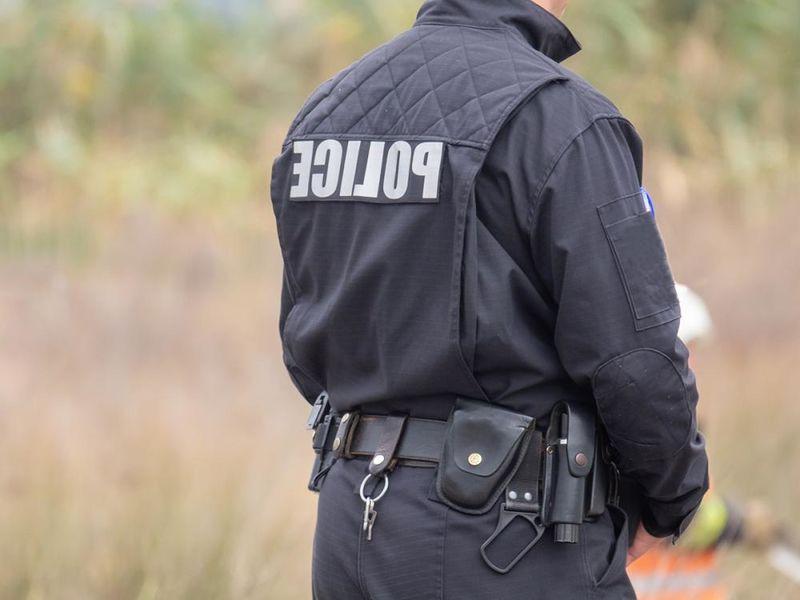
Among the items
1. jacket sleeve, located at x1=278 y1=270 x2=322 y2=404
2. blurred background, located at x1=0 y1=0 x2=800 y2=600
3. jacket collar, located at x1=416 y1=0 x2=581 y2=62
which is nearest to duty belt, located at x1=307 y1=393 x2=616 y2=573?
jacket sleeve, located at x1=278 y1=270 x2=322 y2=404

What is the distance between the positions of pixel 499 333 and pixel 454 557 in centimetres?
35

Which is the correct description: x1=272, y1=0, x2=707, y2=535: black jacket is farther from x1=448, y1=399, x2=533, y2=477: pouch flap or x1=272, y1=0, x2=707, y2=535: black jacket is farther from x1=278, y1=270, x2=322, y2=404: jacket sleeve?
x1=278, y1=270, x2=322, y2=404: jacket sleeve

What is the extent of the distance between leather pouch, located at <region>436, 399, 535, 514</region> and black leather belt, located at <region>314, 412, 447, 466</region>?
4 centimetres

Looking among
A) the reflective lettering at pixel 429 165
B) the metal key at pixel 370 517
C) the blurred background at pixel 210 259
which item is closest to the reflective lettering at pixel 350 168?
the reflective lettering at pixel 429 165

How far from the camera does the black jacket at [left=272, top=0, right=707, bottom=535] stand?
75.8 inches

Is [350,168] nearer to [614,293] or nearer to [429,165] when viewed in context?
[429,165]

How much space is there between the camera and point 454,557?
1960mm


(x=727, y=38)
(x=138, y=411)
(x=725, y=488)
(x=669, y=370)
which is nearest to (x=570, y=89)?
(x=669, y=370)

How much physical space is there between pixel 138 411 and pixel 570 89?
3.32 metres

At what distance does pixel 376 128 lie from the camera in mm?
2090

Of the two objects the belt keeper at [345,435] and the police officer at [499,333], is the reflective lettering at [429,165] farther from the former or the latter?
the belt keeper at [345,435]

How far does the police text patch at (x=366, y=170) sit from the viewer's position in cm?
199

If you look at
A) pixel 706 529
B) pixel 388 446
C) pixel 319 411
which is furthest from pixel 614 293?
pixel 706 529

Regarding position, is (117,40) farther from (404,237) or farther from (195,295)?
(404,237)
